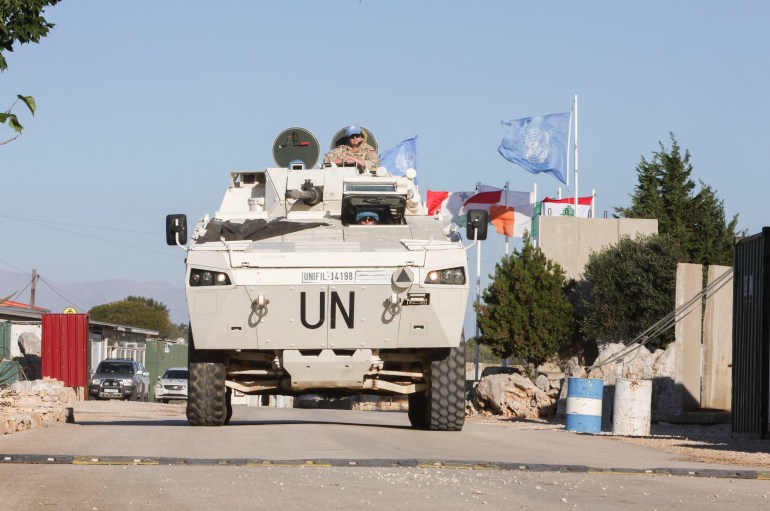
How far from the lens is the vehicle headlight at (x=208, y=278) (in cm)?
1442

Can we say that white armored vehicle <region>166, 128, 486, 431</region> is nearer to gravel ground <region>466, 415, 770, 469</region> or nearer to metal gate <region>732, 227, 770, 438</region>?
gravel ground <region>466, 415, 770, 469</region>

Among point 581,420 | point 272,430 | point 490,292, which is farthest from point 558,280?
point 272,430

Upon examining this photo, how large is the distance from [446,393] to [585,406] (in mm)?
7345

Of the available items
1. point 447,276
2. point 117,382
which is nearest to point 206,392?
point 447,276

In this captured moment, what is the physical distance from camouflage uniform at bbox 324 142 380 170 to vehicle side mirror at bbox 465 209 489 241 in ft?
8.76

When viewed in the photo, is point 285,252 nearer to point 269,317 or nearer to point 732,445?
point 269,317

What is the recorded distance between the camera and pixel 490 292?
42.2m

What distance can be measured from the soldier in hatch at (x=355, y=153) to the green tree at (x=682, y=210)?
3524cm

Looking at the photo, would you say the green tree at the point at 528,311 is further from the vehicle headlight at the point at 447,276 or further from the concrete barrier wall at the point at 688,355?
the vehicle headlight at the point at 447,276

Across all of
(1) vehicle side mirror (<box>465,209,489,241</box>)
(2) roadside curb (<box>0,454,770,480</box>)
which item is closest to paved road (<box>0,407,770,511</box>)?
(2) roadside curb (<box>0,454,770,480</box>)

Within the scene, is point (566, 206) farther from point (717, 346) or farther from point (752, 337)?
point (752, 337)

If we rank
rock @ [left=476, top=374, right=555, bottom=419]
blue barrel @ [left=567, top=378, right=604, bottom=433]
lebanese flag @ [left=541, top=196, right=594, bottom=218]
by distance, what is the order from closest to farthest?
blue barrel @ [left=567, top=378, right=604, bottom=433] < rock @ [left=476, top=374, right=555, bottom=419] < lebanese flag @ [left=541, top=196, right=594, bottom=218]

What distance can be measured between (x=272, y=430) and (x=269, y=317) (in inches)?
70.5

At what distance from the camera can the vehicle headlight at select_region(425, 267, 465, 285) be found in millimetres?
14523
